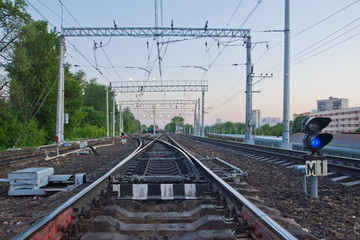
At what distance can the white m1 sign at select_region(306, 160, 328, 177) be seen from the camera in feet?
13.9

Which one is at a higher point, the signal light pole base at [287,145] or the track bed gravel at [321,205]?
the signal light pole base at [287,145]

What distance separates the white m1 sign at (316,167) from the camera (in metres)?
4.25

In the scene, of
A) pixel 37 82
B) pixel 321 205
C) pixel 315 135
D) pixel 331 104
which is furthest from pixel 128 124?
pixel 331 104

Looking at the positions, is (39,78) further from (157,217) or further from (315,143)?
(315,143)

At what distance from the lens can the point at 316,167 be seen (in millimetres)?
4262

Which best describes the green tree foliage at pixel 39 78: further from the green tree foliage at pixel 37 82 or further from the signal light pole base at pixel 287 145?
the signal light pole base at pixel 287 145

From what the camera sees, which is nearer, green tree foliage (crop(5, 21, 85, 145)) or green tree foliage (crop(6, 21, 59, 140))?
green tree foliage (crop(5, 21, 85, 145))

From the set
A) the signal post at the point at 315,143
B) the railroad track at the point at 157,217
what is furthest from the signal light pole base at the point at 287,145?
the railroad track at the point at 157,217

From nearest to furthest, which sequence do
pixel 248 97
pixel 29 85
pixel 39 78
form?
pixel 248 97, pixel 29 85, pixel 39 78

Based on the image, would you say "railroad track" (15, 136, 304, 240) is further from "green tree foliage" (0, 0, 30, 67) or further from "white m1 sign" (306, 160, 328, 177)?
"green tree foliage" (0, 0, 30, 67)

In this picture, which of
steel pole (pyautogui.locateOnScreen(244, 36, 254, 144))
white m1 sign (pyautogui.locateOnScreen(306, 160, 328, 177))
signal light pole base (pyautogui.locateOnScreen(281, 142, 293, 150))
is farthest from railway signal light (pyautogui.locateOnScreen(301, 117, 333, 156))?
steel pole (pyautogui.locateOnScreen(244, 36, 254, 144))

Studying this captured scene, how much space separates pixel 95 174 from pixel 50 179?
2.84 feet

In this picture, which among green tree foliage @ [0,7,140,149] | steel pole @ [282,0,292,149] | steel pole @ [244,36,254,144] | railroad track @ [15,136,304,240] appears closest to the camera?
railroad track @ [15,136,304,240]

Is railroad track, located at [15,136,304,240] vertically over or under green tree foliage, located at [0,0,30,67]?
under
